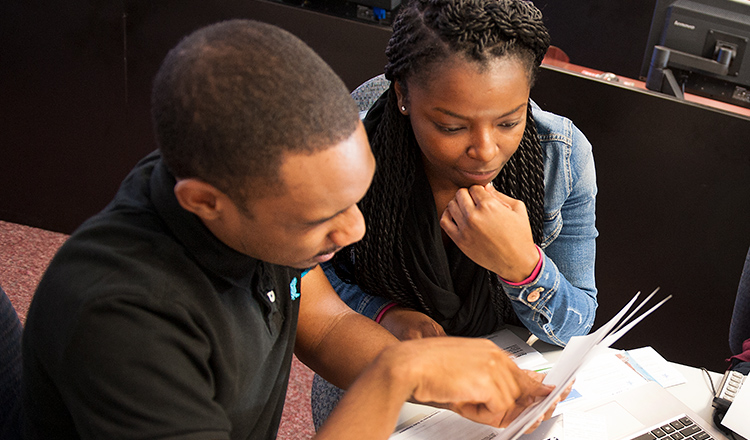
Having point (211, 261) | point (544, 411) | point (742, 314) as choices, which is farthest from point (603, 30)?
point (211, 261)

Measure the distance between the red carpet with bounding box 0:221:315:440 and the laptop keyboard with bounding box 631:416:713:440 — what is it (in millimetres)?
1226

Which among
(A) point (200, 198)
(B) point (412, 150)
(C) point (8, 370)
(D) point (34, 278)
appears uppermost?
(A) point (200, 198)

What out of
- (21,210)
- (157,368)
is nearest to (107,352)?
(157,368)

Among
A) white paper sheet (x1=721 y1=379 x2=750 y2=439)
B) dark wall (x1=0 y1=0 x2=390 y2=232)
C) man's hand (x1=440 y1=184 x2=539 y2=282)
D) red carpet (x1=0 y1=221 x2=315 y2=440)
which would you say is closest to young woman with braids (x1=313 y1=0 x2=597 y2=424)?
man's hand (x1=440 y1=184 x2=539 y2=282)

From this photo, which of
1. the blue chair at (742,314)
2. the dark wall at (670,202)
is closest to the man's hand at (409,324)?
the blue chair at (742,314)

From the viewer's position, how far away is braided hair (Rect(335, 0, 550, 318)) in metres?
1.03

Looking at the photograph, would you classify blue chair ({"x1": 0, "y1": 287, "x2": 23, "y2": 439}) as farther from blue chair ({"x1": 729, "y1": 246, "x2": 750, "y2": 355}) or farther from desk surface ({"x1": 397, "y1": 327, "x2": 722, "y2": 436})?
blue chair ({"x1": 729, "y1": 246, "x2": 750, "y2": 355})

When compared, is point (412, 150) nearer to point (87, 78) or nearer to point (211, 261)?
point (211, 261)

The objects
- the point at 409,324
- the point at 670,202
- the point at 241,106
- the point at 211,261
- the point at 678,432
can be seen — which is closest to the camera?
the point at 241,106

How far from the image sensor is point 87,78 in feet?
8.04

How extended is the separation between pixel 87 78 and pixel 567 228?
198cm

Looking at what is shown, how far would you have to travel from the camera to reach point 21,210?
270cm

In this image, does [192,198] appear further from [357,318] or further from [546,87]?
[546,87]

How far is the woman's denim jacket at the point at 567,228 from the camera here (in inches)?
46.7
